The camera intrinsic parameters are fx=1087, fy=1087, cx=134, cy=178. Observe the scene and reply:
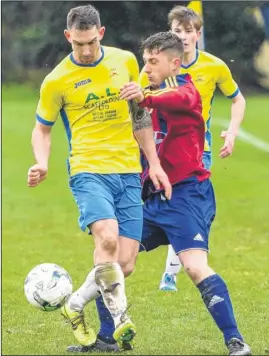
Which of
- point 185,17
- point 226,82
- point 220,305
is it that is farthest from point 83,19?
point 226,82

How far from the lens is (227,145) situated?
898 cm

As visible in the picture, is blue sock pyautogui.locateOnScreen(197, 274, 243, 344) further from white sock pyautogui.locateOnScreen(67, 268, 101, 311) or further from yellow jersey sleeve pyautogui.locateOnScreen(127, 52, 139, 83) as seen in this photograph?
yellow jersey sleeve pyautogui.locateOnScreen(127, 52, 139, 83)

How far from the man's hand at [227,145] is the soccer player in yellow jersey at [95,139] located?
4.74 ft

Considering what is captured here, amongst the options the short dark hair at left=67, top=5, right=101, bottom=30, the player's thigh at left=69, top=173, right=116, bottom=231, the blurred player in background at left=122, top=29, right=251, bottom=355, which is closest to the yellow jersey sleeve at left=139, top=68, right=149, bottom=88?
the blurred player in background at left=122, top=29, right=251, bottom=355

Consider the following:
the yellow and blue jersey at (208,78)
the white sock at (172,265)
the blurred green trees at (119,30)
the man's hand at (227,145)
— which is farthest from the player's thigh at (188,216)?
the blurred green trees at (119,30)

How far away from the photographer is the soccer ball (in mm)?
7773

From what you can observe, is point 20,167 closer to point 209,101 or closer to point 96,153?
point 209,101

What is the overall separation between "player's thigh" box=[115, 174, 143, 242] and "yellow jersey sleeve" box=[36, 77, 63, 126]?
25.5 inches

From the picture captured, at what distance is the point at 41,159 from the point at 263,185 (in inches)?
545

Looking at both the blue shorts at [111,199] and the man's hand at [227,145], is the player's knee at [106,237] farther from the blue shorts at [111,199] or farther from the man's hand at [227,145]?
the man's hand at [227,145]

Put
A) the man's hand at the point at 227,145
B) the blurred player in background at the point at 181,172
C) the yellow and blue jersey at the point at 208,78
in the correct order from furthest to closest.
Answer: the yellow and blue jersey at the point at 208,78 → the man's hand at the point at 227,145 → the blurred player in background at the point at 181,172

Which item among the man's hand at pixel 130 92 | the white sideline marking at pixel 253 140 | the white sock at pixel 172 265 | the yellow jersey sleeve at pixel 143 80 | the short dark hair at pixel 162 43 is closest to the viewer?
the man's hand at pixel 130 92

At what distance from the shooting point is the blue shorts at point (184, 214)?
287 inches

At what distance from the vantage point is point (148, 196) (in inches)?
306
